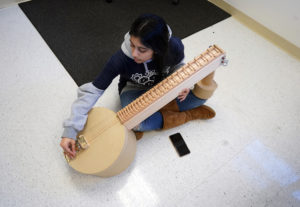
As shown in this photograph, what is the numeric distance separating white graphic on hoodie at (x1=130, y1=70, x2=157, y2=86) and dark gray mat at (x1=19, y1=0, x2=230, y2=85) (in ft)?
1.78

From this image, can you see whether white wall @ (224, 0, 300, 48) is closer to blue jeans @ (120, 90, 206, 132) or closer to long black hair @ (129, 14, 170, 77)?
blue jeans @ (120, 90, 206, 132)

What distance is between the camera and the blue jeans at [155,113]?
41.3 inches

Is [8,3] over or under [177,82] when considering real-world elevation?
over

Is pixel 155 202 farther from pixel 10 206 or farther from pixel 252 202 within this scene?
pixel 10 206

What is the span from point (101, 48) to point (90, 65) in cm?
20

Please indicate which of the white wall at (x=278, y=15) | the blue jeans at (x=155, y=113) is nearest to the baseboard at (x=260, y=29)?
the white wall at (x=278, y=15)

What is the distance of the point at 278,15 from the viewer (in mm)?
1496

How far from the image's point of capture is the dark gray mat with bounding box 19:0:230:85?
146 centimetres

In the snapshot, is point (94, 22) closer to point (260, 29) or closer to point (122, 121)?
point (122, 121)

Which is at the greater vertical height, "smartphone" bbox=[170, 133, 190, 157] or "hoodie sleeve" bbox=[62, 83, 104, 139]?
"hoodie sleeve" bbox=[62, 83, 104, 139]

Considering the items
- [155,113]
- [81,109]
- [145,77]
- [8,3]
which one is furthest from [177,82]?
[8,3]

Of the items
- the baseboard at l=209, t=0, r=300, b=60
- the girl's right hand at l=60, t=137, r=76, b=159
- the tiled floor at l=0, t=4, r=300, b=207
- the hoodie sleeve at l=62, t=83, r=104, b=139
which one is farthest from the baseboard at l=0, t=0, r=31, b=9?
the baseboard at l=209, t=0, r=300, b=60

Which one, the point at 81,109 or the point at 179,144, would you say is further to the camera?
the point at 179,144

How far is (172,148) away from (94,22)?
1.31 m
